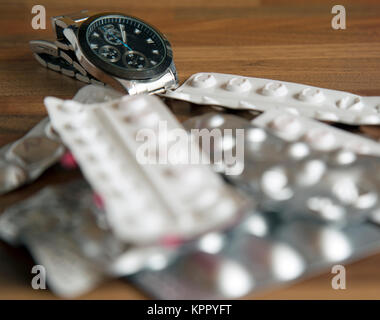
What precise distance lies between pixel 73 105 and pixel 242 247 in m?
0.24

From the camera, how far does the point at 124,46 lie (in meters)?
0.80

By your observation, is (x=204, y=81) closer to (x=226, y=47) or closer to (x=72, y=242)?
(x=226, y=47)

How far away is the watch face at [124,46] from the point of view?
0.76 m

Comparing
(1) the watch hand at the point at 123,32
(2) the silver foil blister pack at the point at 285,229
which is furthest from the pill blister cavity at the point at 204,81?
(2) the silver foil blister pack at the point at 285,229

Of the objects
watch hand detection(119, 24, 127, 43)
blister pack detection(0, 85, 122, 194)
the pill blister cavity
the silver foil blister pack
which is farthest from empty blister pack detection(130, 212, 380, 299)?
watch hand detection(119, 24, 127, 43)

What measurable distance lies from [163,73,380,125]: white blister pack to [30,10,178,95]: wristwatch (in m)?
0.04

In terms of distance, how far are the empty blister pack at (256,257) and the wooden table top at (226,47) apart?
0.03 m

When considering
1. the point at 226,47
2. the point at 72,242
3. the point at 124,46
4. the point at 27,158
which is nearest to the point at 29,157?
the point at 27,158

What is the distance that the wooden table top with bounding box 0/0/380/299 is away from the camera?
74 centimetres

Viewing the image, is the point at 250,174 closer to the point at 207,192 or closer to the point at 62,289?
the point at 207,192

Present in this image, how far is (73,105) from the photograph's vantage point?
59 centimetres

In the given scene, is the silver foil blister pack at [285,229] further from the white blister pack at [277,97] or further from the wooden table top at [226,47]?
the white blister pack at [277,97]

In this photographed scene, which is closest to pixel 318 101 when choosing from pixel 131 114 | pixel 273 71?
pixel 273 71
